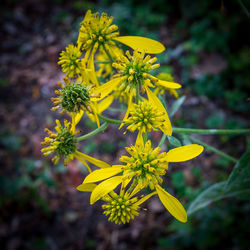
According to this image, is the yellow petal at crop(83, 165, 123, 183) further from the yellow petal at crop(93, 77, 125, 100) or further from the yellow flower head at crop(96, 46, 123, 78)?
the yellow flower head at crop(96, 46, 123, 78)

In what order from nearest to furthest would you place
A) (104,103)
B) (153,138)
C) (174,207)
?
(174,207) < (104,103) < (153,138)

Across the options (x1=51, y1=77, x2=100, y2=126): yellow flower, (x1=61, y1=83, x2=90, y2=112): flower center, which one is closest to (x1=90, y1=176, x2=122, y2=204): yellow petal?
(x1=51, y1=77, x2=100, y2=126): yellow flower

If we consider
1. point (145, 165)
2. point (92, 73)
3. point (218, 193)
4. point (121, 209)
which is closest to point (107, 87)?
point (92, 73)

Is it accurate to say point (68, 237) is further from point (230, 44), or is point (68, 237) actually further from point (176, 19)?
point (176, 19)

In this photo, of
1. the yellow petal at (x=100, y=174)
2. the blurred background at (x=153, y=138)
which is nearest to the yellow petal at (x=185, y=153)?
the yellow petal at (x=100, y=174)

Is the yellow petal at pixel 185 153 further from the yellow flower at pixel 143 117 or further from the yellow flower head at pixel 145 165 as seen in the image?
the yellow flower at pixel 143 117

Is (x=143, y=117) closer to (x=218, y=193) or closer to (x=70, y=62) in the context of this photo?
(x=70, y=62)

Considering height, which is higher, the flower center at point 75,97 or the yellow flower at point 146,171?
the flower center at point 75,97
